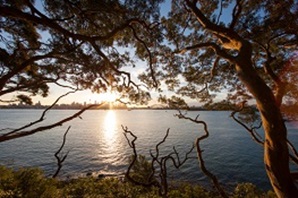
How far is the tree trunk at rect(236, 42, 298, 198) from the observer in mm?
2828

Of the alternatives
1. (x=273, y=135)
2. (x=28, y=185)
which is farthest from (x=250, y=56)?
(x=28, y=185)

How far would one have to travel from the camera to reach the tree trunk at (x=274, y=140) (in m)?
2.83

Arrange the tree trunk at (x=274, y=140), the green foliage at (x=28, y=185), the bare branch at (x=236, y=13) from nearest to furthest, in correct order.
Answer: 1. the tree trunk at (x=274, y=140)
2. the bare branch at (x=236, y=13)
3. the green foliage at (x=28, y=185)

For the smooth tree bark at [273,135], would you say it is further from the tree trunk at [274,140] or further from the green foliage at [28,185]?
the green foliage at [28,185]

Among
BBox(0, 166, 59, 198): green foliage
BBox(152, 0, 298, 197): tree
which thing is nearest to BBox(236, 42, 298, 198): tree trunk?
BBox(152, 0, 298, 197): tree

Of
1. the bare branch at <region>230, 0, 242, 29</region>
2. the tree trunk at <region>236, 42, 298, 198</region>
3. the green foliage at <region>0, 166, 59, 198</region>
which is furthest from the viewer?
the green foliage at <region>0, 166, 59, 198</region>

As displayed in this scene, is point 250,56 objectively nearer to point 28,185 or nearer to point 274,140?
point 274,140

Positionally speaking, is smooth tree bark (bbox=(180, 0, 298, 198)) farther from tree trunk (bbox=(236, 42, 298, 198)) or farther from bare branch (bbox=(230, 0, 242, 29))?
bare branch (bbox=(230, 0, 242, 29))

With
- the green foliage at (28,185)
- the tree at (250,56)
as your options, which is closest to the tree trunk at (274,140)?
the tree at (250,56)

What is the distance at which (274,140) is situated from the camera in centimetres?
291

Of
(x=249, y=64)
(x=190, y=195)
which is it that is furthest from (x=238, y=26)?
(x=190, y=195)

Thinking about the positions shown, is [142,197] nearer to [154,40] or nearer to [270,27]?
[154,40]

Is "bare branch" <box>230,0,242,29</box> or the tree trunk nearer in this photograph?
the tree trunk

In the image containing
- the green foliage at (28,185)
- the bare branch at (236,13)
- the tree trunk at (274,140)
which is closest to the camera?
the tree trunk at (274,140)
